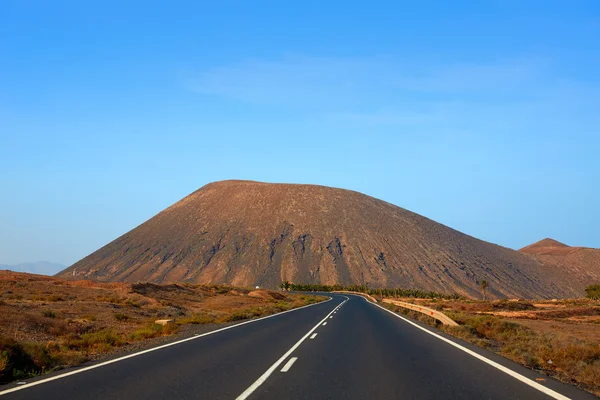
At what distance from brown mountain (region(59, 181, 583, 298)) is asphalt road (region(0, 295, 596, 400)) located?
116802 millimetres

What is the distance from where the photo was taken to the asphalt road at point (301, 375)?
8625 millimetres

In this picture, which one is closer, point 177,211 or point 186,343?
point 186,343

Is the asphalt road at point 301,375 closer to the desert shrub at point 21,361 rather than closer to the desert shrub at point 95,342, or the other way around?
the desert shrub at point 21,361

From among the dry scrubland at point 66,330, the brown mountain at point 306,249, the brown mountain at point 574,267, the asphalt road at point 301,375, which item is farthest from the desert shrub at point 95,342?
the brown mountain at point 574,267

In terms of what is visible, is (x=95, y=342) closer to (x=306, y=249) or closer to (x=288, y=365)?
(x=288, y=365)

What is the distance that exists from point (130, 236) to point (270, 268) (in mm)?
51604

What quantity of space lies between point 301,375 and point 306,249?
137 metres

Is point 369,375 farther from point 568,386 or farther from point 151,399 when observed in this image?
point 151,399

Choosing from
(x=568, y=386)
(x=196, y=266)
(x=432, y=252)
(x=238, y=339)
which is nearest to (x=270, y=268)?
(x=196, y=266)

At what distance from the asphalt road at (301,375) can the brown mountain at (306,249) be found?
383ft

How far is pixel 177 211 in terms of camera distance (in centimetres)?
17275

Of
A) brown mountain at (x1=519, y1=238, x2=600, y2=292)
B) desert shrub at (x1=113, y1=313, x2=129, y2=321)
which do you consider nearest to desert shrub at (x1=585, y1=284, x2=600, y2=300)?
brown mountain at (x1=519, y1=238, x2=600, y2=292)

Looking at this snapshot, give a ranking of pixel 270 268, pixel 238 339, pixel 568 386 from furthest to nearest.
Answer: pixel 270 268
pixel 238 339
pixel 568 386

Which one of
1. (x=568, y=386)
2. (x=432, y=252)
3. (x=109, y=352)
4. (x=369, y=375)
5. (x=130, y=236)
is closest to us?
(x=568, y=386)
